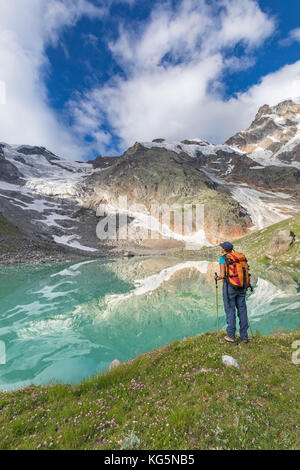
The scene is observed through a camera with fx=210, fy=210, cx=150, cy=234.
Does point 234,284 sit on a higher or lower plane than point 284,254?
lower

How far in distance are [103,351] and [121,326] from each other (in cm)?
413

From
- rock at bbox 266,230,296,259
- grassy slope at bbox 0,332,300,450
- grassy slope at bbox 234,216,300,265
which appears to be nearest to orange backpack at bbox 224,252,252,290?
grassy slope at bbox 0,332,300,450

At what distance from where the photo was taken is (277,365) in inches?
307

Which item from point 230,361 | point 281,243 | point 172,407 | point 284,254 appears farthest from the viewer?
point 281,243

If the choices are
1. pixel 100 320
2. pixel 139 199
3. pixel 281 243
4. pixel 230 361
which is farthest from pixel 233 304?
pixel 139 199

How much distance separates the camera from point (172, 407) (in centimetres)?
559

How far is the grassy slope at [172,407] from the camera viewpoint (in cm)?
457

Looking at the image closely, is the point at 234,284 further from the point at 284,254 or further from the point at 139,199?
the point at 139,199

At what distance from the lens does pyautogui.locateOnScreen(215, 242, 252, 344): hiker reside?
29.9 feet

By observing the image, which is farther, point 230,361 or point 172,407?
point 230,361

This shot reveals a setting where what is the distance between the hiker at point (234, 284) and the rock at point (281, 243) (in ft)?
175

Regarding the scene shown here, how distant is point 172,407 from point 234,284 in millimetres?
5282

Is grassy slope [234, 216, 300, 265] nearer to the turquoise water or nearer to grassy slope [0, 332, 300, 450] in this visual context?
the turquoise water

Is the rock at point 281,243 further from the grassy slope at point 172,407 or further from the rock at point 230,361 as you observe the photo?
the rock at point 230,361
